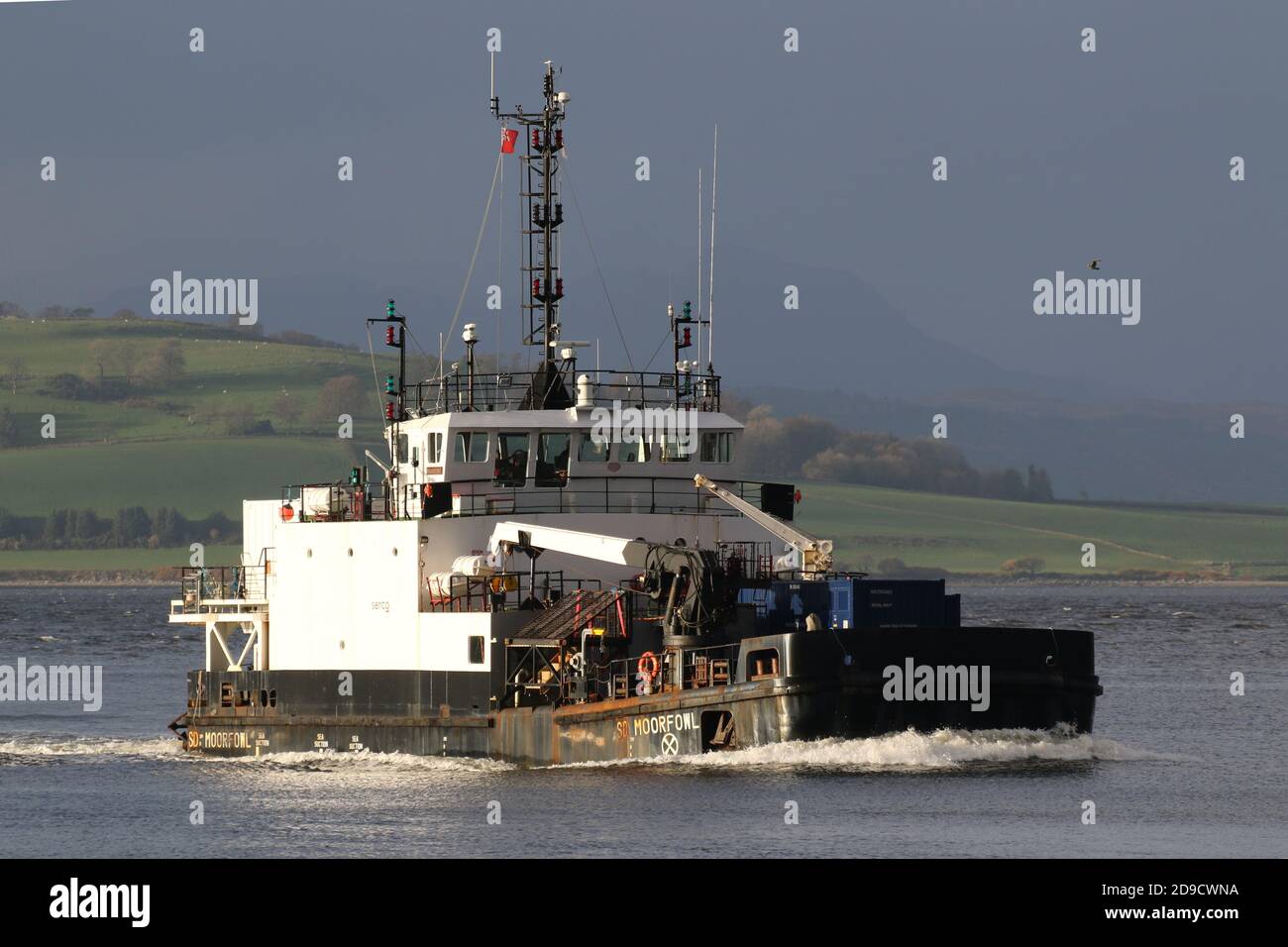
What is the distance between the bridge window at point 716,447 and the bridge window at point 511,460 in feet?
11.4

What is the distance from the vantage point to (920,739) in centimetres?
3325

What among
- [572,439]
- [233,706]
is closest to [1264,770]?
[572,439]

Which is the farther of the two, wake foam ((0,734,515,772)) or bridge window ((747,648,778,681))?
wake foam ((0,734,515,772))

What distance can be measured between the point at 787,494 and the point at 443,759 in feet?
25.6

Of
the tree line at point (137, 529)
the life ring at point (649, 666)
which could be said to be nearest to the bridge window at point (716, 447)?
the life ring at point (649, 666)

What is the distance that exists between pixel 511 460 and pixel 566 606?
3.92 m

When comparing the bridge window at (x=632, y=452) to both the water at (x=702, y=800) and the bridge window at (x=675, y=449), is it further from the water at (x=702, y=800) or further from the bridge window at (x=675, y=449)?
the water at (x=702, y=800)

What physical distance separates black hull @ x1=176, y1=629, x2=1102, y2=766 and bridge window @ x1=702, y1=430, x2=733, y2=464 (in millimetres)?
6691

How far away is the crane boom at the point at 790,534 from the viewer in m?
36.6
